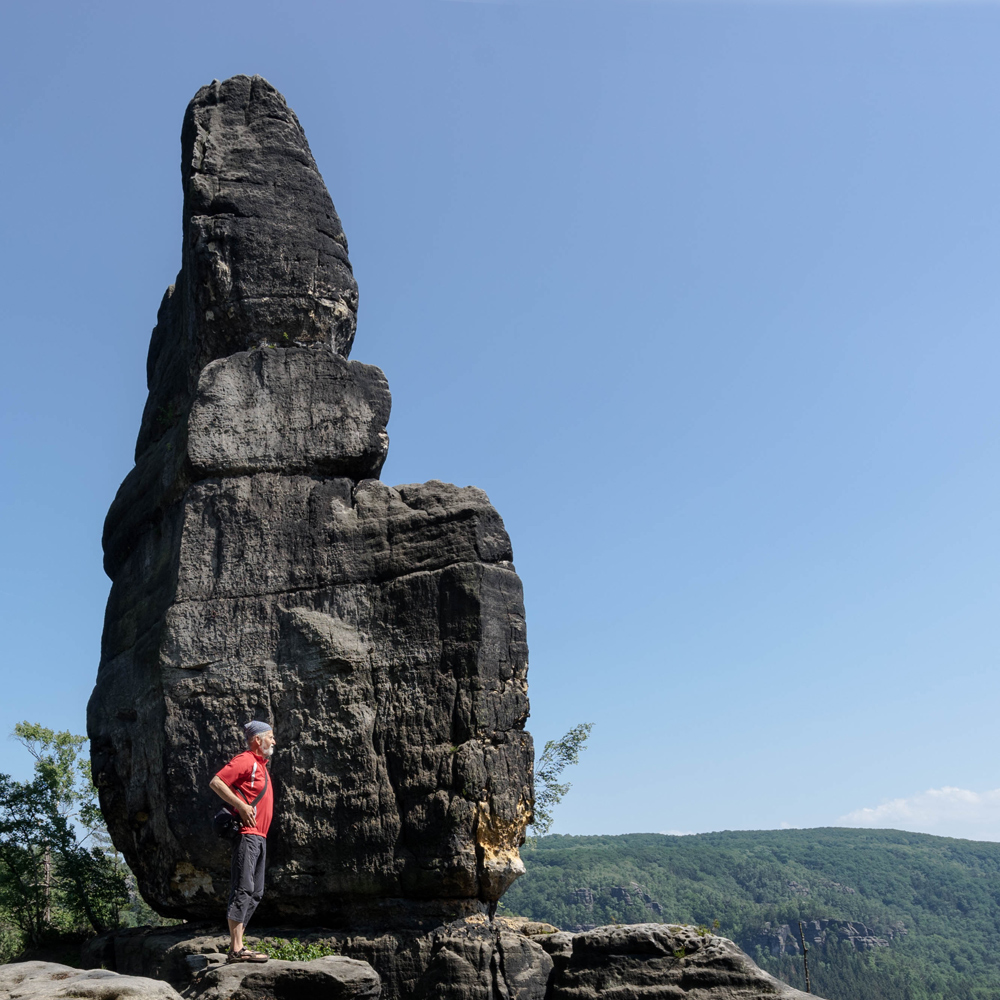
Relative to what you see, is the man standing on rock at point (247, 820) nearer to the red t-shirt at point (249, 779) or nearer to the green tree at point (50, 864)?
the red t-shirt at point (249, 779)

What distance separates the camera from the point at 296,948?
839 cm

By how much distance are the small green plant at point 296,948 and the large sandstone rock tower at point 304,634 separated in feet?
1.18

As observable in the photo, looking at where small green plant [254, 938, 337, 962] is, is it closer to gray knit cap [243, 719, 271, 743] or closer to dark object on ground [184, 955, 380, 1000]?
dark object on ground [184, 955, 380, 1000]

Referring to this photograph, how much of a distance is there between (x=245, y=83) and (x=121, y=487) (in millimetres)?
5260

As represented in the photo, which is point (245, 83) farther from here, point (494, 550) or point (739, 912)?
point (739, 912)

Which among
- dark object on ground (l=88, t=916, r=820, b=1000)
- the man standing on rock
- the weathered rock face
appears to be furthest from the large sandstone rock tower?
the weathered rock face

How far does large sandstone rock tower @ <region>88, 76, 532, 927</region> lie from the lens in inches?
354

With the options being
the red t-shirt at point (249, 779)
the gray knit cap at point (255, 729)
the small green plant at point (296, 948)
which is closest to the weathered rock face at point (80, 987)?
the red t-shirt at point (249, 779)

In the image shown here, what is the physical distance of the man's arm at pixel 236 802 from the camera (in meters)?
7.45

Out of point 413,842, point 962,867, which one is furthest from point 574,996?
point 962,867

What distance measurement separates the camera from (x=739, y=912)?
8894cm

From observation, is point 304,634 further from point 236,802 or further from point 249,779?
point 236,802

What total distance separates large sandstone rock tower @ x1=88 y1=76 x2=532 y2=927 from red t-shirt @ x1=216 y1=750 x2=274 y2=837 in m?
1.36

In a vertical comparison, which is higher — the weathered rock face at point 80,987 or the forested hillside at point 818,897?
the weathered rock face at point 80,987
